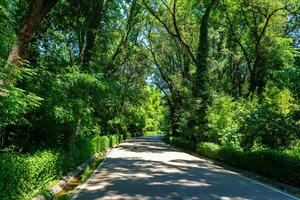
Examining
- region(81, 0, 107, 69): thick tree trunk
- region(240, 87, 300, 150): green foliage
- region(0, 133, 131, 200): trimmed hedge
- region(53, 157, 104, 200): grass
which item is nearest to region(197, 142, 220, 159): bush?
region(240, 87, 300, 150): green foliage

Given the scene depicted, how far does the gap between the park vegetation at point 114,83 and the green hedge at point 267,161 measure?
5cm

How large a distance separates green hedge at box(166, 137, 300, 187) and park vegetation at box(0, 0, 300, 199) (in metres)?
0.05

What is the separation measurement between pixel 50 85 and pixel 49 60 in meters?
2.38

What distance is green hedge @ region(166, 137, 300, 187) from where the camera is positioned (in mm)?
12531

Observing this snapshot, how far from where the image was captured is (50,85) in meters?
11.7

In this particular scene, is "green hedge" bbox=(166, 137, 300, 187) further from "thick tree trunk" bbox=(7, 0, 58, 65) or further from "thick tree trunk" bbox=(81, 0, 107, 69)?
"thick tree trunk" bbox=(7, 0, 58, 65)

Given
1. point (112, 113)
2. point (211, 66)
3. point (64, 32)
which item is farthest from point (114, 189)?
point (112, 113)

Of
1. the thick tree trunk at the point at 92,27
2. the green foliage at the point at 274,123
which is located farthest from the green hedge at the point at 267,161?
the thick tree trunk at the point at 92,27

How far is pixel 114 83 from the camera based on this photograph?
15.5 metres

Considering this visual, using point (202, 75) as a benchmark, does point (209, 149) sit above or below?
below

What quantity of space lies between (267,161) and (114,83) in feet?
22.6

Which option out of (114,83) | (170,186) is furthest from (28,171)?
(114,83)

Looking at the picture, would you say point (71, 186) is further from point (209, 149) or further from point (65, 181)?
point (209, 149)

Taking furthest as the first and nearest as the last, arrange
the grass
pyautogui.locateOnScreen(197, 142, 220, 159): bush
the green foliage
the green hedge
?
pyautogui.locateOnScreen(197, 142, 220, 159): bush
the green foliage
the green hedge
the grass
